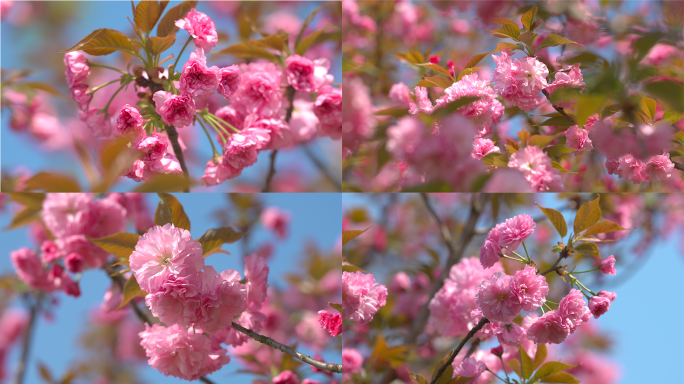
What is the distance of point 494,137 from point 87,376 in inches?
57.2

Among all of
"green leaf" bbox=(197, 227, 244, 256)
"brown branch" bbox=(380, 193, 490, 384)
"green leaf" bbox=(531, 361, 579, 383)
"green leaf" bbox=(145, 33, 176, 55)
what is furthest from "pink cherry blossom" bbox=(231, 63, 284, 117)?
"green leaf" bbox=(531, 361, 579, 383)

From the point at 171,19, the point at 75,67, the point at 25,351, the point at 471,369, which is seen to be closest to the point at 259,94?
the point at 171,19

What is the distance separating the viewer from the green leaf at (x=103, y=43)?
0.68m

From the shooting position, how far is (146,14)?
0.70 meters

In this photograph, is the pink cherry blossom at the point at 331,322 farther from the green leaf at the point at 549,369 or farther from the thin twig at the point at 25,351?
the thin twig at the point at 25,351

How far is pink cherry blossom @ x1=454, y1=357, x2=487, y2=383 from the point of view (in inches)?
26.6

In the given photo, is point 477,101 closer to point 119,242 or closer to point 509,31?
point 509,31

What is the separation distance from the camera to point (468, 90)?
2.19 feet

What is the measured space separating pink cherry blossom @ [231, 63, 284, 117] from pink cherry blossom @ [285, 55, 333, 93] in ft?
0.12

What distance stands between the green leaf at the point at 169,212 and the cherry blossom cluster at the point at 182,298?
6cm

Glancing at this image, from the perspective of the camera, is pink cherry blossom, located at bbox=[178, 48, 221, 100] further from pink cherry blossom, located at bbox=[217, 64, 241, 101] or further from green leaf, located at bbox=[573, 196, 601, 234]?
green leaf, located at bbox=[573, 196, 601, 234]

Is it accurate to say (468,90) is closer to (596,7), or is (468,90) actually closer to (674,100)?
(674,100)

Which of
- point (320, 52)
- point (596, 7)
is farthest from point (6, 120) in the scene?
point (596, 7)

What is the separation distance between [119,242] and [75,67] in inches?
13.0
